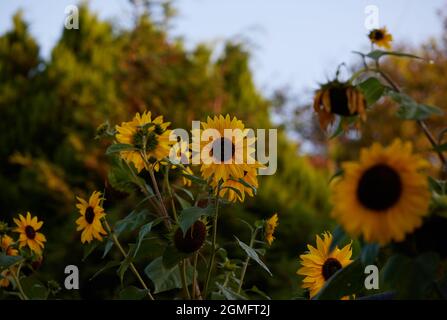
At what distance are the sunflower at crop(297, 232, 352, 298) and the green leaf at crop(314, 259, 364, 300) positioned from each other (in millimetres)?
334

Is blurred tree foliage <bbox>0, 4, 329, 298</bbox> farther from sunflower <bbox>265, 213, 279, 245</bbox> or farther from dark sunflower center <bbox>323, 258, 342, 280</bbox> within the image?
dark sunflower center <bbox>323, 258, 342, 280</bbox>

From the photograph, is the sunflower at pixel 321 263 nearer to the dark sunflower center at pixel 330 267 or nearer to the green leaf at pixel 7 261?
the dark sunflower center at pixel 330 267

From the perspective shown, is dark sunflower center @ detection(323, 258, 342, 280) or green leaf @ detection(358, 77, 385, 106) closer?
green leaf @ detection(358, 77, 385, 106)

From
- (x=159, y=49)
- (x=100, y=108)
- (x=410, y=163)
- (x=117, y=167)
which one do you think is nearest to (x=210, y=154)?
(x=117, y=167)

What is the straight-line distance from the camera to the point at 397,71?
12266 mm

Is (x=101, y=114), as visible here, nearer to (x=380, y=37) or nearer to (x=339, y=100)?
(x=380, y=37)

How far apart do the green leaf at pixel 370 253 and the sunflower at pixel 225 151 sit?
48cm

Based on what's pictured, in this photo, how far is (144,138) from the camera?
1375mm

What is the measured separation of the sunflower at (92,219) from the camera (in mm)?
1417

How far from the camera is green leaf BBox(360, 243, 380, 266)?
2.80 feet

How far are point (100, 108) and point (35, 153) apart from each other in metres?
0.71

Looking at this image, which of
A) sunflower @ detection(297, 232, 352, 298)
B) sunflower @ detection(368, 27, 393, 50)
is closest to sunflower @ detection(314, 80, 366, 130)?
sunflower @ detection(297, 232, 352, 298)

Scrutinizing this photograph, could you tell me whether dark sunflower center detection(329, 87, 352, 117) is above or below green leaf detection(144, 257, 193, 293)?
above
